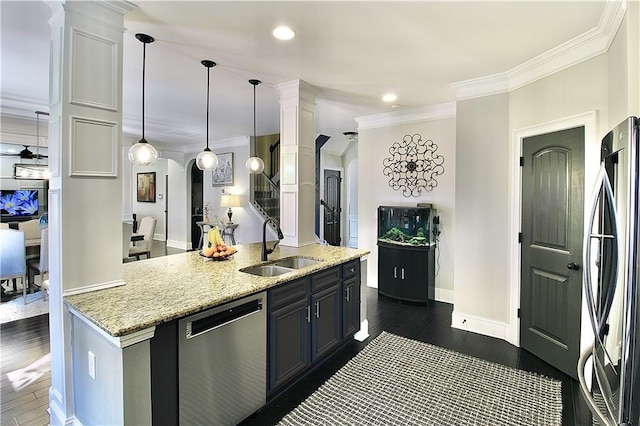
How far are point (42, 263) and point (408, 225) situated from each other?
518cm

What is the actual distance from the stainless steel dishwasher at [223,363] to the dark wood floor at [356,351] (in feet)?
0.89

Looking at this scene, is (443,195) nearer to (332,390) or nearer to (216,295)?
(332,390)

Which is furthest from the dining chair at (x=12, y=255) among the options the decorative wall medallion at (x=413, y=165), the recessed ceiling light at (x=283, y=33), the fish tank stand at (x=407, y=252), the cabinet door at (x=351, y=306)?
the decorative wall medallion at (x=413, y=165)

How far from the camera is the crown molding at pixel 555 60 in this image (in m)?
2.22

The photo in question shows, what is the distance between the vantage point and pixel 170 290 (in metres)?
2.06

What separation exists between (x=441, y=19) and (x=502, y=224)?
7.29 ft

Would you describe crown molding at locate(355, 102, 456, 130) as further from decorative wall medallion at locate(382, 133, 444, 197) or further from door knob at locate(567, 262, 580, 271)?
door knob at locate(567, 262, 580, 271)

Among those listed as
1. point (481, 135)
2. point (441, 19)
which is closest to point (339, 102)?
point (481, 135)

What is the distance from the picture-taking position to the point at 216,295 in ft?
6.40

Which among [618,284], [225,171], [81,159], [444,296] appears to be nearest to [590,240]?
[618,284]

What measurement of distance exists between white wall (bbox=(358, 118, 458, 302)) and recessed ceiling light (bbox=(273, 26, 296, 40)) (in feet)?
9.54

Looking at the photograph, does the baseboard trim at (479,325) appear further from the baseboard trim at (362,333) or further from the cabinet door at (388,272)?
the baseboard trim at (362,333)

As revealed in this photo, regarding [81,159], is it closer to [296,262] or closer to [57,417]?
[57,417]

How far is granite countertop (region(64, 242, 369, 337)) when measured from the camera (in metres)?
1.61
